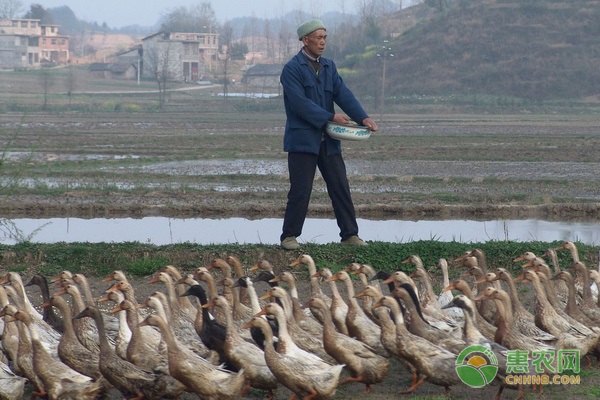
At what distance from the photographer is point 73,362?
7.50m

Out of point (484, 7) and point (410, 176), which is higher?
point (484, 7)

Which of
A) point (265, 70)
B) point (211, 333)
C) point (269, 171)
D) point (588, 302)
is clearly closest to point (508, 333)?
point (588, 302)

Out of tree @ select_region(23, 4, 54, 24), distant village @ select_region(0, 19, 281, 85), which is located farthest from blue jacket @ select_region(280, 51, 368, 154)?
tree @ select_region(23, 4, 54, 24)

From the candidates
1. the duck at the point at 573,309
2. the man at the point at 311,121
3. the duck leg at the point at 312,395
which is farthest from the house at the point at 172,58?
the duck leg at the point at 312,395

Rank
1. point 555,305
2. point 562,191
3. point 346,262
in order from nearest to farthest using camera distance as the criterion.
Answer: point 555,305
point 346,262
point 562,191

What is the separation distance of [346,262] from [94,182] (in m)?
11.6

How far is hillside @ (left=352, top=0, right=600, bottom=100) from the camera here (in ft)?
204

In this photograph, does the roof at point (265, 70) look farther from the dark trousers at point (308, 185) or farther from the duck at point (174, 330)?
the duck at point (174, 330)

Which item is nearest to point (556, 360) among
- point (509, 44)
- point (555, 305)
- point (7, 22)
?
point (555, 305)

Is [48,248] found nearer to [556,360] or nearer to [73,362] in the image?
[73,362]

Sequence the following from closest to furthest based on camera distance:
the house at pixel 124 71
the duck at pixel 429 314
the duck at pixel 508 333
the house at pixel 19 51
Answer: the duck at pixel 508 333, the duck at pixel 429 314, the house at pixel 124 71, the house at pixel 19 51

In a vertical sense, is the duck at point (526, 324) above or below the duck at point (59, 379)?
above

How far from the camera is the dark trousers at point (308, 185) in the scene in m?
10.7

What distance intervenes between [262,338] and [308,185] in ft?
10.9
